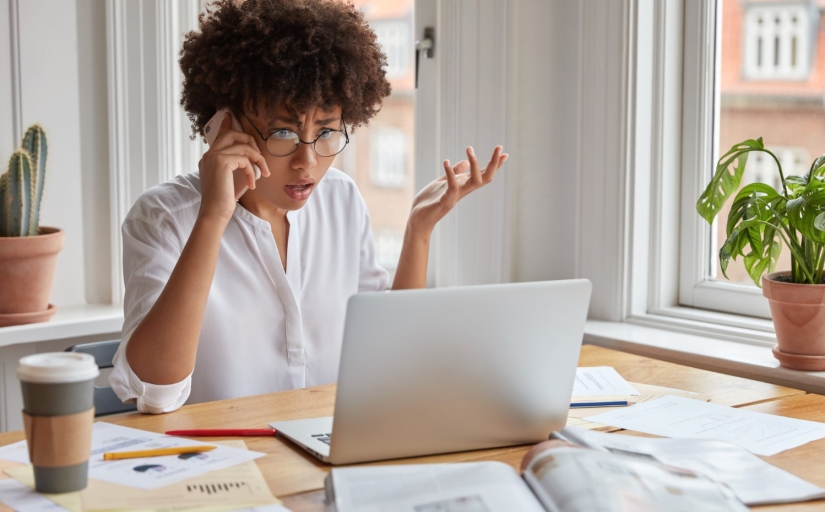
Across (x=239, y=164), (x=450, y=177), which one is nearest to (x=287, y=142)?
(x=239, y=164)

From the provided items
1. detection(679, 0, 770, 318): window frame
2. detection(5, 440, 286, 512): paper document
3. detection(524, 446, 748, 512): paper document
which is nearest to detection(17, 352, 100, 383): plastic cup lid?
detection(5, 440, 286, 512): paper document

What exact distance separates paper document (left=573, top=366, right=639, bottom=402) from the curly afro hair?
672 millimetres

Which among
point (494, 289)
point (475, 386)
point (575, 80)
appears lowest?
point (475, 386)

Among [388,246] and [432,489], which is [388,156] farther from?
[432,489]

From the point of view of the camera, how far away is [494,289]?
110 centimetres

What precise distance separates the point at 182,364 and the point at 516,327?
0.60m

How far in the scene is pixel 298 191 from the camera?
163 cm

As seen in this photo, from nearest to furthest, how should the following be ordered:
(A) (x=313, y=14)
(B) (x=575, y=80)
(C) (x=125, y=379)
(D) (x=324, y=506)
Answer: (D) (x=324, y=506), (C) (x=125, y=379), (A) (x=313, y=14), (B) (x=575, y=80)

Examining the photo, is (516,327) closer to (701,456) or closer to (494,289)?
(494,289)

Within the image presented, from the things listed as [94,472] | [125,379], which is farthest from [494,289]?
[125,379]

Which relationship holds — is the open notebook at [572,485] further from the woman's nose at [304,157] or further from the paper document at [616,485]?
the woman's nose at [304,157]

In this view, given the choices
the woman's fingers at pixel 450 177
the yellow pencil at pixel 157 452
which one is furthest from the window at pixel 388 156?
the yellow pencil at pixel 157 452

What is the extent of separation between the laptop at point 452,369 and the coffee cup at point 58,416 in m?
0.29

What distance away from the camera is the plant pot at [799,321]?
66.1 inches
